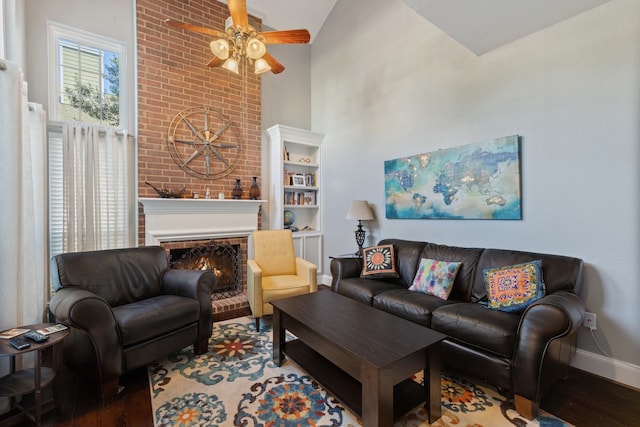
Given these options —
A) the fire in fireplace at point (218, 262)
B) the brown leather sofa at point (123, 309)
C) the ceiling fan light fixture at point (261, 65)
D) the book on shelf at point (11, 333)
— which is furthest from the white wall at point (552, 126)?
the book on shelf at point (11, 333)

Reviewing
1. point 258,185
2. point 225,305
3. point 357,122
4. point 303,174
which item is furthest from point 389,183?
point 225,305

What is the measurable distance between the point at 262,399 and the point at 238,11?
274 cm

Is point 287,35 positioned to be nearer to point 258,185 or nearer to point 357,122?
point 357,122

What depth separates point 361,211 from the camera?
12.2 feet

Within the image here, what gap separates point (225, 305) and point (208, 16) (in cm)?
380

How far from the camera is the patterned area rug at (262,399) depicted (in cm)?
165

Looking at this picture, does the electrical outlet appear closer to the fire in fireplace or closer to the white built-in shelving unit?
the white built-in shelving unit

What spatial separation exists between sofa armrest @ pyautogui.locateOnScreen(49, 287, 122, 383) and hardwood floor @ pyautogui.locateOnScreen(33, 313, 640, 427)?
0.59 feet

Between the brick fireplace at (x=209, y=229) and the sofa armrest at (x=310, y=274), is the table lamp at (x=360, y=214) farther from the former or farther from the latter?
the brick fireplace at (x=209, y=229)

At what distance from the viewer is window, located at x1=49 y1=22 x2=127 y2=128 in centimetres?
304

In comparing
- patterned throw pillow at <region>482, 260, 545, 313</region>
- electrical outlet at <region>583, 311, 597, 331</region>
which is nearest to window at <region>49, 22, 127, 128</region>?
patterned throw pillow at <region>482, 260, 545, 313</region>

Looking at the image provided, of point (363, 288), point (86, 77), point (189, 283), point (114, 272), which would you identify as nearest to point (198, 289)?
point (189, 283)

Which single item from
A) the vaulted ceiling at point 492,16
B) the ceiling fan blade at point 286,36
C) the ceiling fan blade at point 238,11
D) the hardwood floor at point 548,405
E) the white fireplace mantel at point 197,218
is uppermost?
the ceiling fan blade at point 238,11

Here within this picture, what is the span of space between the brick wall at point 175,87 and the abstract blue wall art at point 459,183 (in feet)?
7.14
